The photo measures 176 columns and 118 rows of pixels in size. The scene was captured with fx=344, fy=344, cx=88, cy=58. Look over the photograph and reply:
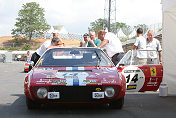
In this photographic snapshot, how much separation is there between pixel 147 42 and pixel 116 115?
3.88 m

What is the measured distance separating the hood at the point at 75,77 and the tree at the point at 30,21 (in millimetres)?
94283

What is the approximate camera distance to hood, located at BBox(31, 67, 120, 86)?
17.8ft

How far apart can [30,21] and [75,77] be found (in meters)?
96.8

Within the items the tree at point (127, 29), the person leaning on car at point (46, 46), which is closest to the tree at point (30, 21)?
the tree at point (127, 29)

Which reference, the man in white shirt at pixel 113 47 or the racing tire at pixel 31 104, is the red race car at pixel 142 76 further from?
the racing tire at pixel 31 104

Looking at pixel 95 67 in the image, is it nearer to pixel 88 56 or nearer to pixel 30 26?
pixel 88 56

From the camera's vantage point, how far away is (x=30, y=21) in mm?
100250

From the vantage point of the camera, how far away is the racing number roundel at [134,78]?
7.10 metres

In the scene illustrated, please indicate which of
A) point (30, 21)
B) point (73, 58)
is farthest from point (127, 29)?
point (30, 21)

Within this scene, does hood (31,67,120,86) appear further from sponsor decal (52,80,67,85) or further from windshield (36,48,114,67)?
windshield (36,48,114,67)

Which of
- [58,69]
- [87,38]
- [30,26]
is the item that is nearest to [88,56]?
[58,69]

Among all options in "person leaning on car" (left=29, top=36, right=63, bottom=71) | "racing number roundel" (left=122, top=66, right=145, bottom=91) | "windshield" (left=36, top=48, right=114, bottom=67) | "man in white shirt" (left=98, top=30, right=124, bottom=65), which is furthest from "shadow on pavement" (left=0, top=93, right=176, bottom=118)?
"person leaning on car" (left=29, top=36, right=63, bottom=71)

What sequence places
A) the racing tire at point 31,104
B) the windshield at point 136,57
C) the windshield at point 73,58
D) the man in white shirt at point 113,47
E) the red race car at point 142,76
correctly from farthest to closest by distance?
1. the man in white shirt at point 113,47
2. the windshield at point 136,57
3. the red race car at point 142,76
4. the windshield at point 73,58
5. the racing tire at point 31,104

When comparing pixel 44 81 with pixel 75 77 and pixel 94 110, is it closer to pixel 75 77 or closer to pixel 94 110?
pixel 75 77
